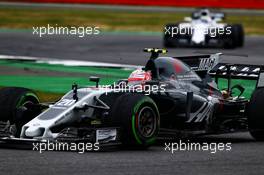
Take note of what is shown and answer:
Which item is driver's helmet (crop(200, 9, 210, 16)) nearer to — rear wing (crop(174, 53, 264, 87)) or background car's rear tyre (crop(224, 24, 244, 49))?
background car's rear tyre (crop(224, 24, 244, 49))

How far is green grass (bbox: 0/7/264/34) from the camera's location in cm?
4106

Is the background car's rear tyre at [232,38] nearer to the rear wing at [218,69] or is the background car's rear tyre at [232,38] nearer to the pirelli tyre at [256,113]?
the rear wing at [218,69]

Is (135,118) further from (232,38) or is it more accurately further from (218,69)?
(232,38)

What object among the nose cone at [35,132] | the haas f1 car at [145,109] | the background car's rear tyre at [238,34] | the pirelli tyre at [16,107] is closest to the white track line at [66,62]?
the background car's rear tyre at [238,34]

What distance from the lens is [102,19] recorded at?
44.7m

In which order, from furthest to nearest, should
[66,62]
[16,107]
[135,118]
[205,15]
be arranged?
[205,15] < [66,62] < [16,107] < [135,118]

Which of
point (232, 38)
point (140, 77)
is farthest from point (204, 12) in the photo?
point (140, 77)

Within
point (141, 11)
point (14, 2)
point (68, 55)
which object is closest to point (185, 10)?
point (141, 11)

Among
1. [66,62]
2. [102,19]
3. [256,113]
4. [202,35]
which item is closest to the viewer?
[256,113]

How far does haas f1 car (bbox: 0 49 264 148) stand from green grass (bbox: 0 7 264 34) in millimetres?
26775

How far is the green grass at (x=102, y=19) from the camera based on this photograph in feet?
135

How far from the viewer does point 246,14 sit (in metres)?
49.3

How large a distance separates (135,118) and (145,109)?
25 centimetres

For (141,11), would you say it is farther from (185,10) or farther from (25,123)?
(25,123)
